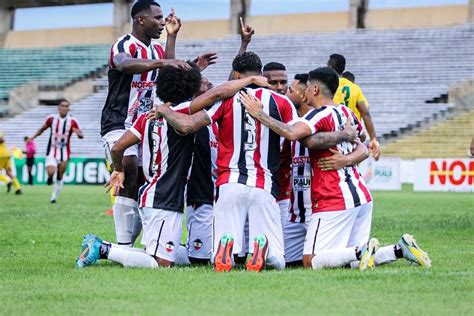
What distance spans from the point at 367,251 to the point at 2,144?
20.4 meters

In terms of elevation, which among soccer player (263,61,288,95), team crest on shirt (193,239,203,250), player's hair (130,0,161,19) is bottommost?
team crest on shirt (193,239,203,250)

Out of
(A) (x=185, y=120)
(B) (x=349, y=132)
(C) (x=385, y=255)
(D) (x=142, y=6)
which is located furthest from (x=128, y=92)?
(C) (x=385, y=255)

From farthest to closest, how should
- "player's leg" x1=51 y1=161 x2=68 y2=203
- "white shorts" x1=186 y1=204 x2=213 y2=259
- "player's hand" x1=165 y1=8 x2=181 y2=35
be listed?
1. "player's leg" x1=51 y1=161 x2=68 y2=203
2. "player's hand" x1=165 y1=8 x2=181 y2=35
3. "white shorts" x1=186 y1=204 x2=213 y2=259

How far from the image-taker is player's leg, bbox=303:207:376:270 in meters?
8.56

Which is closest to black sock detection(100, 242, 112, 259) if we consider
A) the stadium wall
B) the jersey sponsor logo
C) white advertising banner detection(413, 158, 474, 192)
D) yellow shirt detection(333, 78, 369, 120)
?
the jersey sponsor logo

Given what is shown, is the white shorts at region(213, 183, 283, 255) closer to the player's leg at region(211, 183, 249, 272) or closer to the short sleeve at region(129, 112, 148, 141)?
the player's leg at region(211, 183, 249, 272)

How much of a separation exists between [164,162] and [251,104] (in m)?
1.00

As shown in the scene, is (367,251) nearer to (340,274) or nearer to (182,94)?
(340,274)

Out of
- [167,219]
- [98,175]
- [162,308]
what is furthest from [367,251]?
[98,175]

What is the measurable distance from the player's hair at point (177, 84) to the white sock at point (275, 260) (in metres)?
A: 1.55

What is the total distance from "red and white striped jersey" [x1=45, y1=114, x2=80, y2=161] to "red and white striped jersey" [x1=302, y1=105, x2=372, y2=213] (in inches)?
578

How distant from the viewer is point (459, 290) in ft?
23.4

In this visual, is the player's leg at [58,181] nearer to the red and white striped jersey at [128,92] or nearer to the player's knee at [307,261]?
the red and white striped jersey at [128,92]

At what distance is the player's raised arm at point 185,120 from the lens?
8.59 m
